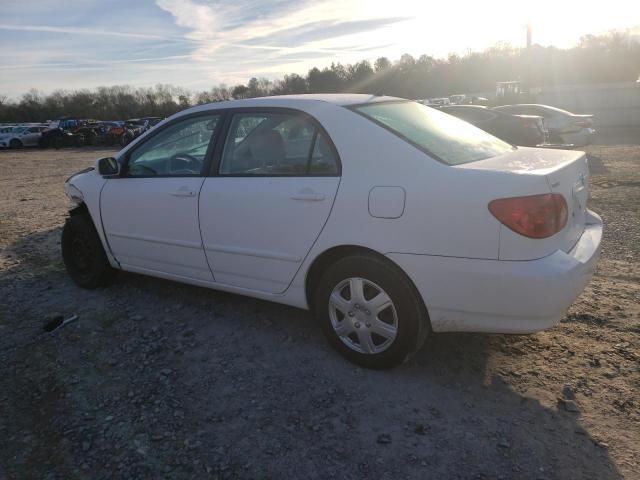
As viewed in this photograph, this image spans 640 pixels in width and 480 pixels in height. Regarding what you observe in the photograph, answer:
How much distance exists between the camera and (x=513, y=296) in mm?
2652

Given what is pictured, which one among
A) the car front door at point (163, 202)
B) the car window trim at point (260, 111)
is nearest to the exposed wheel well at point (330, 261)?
the car window trim at point (260, 111)

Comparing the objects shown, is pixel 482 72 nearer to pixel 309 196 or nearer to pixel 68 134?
pixel 68 134

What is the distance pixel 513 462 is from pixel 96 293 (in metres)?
3.74

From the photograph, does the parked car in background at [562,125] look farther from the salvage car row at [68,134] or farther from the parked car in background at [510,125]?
the salvage car row at [68,134]

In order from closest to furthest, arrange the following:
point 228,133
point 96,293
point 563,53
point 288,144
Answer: point 288,144, point 228,133, point 96,293, point 563,53

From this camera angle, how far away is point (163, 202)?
3.93 meters

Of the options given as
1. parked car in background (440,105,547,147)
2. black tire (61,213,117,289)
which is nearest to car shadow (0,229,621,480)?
black tire (61,213,117,289)

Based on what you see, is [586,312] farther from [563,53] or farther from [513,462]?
[563,53]

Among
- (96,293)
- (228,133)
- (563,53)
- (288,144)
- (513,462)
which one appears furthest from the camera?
(563,53)

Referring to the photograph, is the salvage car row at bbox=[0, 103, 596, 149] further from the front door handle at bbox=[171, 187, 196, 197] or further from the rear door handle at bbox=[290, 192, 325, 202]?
the front door handle at bbox=[171, 187, 196, 197]

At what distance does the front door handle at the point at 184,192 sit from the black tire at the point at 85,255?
1251mm

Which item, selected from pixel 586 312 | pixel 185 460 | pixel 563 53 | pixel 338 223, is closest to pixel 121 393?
pixel 185 460

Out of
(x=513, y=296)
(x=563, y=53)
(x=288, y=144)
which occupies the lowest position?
(x=513, y=296)

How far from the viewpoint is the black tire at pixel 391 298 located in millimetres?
2939
